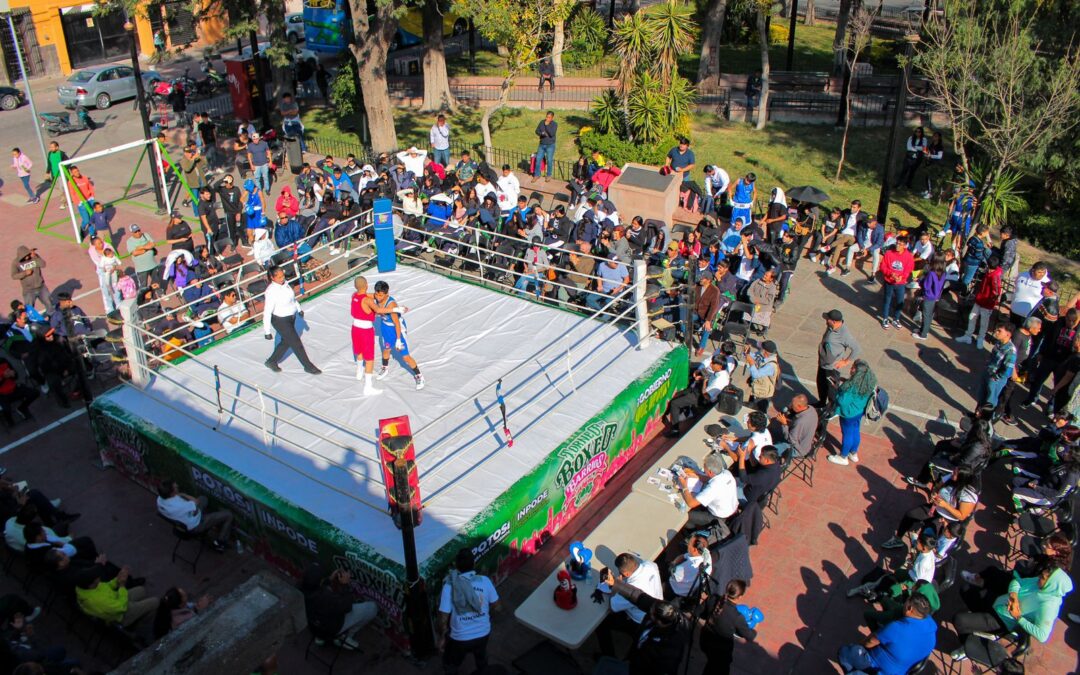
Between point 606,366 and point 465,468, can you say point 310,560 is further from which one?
point 606,366

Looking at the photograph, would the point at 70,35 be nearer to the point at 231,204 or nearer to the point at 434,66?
the point at 434,66

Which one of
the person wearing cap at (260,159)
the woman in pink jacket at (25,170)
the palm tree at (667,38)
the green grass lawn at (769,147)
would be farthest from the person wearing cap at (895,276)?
the woman in pink jacket at (25,170)

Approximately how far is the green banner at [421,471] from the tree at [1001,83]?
32.8 ft

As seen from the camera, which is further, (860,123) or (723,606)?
(860,123)

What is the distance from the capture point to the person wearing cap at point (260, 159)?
21656 millimetres

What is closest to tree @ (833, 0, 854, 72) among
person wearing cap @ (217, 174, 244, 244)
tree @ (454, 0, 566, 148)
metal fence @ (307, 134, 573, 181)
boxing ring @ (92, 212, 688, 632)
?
metal fence @ (307, 134, 573, 181)

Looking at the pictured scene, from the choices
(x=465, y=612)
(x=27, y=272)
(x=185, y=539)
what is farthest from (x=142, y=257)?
(x=465, y=612)

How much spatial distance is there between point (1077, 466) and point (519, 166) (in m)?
16.4

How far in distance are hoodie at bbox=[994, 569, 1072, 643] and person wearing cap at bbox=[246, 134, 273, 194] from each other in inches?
725

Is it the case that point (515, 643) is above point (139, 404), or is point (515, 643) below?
below

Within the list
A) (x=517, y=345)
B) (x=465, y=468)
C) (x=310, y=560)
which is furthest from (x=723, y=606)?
(x=517, y=345)

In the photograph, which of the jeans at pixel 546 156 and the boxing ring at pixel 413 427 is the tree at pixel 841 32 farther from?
the boxing ring at pixel 413 427

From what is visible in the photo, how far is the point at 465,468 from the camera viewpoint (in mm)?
10969

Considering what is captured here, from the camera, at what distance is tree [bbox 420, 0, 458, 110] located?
28.6 m
